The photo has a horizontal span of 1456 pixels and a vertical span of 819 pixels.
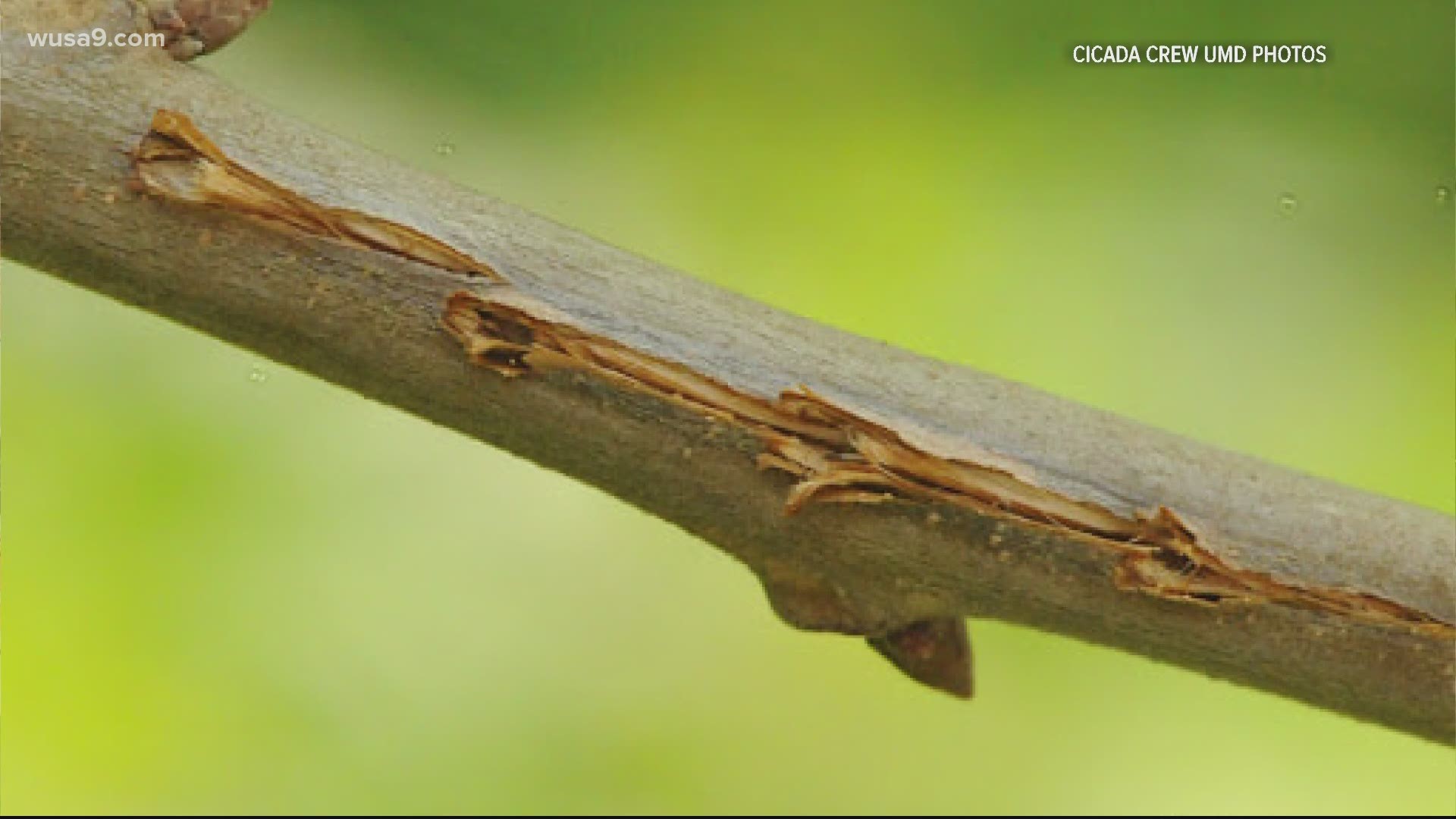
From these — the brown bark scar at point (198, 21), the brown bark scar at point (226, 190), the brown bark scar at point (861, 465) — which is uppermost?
the brown bark scar at point (198, 21)

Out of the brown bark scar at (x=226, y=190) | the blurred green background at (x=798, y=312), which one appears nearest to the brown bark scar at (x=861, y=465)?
the brown bark scar at (x=226, y=190)

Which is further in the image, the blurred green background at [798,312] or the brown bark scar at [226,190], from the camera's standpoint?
the blurred green background at [798,312]

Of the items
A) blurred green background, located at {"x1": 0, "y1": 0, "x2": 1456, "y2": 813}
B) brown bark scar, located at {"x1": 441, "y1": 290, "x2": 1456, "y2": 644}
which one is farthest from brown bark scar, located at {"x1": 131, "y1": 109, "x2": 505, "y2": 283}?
blurred green background, located at {"x1": 0, "y1": 0, "x2": 1456, "y2": 813}

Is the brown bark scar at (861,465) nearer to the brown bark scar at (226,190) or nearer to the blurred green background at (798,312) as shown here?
the brown bark scar at (226,190)

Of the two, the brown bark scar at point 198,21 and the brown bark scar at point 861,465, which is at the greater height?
the brown bark scar at point 198,21

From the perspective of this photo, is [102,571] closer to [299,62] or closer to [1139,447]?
[299,62]

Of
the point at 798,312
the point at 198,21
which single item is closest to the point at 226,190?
the point at 198,21

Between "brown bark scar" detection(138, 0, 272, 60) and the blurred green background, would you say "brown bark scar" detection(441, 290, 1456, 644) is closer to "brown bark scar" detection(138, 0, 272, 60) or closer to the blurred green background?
"brown bark scar" detection(138, 0, 272, 60)
